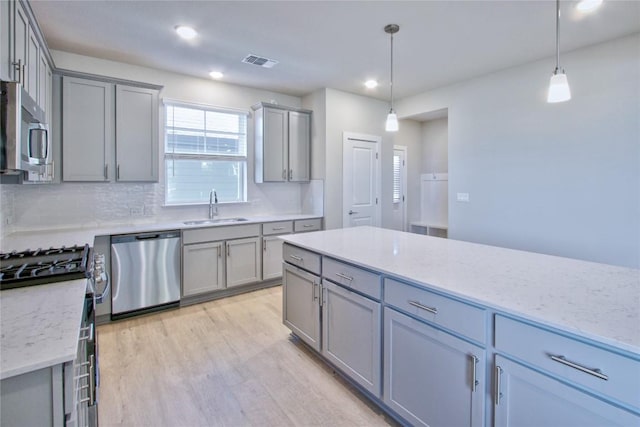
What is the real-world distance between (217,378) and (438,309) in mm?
1722

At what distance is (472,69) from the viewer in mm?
4086

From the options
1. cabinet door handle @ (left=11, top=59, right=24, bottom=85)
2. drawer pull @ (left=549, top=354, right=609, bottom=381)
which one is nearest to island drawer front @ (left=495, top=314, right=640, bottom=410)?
drawer pull @ (left=549, top=354, right=609, bottom=381)

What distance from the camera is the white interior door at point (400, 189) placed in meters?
6.48

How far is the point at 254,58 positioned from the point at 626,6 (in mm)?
3424

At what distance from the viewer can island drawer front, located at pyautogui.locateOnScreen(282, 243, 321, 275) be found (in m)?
2.44

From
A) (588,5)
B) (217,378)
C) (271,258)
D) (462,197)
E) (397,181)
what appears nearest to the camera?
(217,378)

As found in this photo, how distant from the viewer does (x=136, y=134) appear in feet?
11.7

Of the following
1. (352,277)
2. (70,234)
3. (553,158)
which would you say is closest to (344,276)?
(352,277)

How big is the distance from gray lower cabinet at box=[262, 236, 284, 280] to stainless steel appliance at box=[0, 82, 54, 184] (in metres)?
2.74

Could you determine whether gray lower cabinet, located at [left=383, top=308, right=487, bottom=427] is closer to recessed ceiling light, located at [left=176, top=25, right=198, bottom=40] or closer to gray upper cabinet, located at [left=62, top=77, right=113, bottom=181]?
recessed ceiling light, located at [left=176, top=25, right=198, bottom=40]

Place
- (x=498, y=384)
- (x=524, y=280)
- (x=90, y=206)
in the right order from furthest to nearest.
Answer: (x=90, y=206) → (x=524, y=280) → (x=498, y=384)

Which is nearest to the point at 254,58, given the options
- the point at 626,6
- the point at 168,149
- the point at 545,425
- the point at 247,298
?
the point at 168,149

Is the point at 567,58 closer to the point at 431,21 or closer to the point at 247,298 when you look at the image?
→ the point at 431,21

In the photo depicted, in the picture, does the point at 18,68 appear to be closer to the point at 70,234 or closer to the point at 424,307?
the point at 70,234
